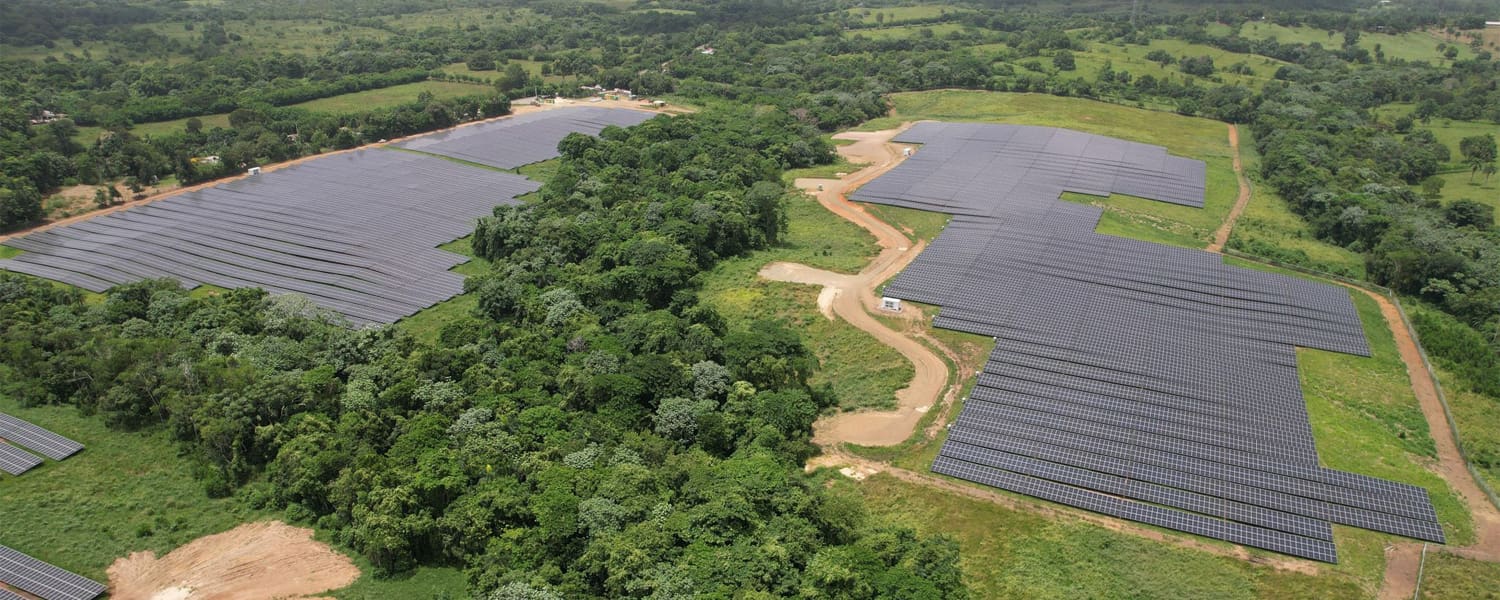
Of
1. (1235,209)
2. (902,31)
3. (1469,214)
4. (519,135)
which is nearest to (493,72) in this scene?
(519,135)

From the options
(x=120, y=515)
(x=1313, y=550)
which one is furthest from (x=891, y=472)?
(x=120, y=515)

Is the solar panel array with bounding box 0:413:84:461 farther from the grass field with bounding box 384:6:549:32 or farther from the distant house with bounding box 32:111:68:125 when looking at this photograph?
the grass field with bounding box 384:6:549:32

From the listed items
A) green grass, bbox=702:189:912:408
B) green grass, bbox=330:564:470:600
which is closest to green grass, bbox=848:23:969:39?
green grass, bbox=702:189:912:408

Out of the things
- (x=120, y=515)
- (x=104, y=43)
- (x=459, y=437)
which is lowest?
(x=120, y=515)

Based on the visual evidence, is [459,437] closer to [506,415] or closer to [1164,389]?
[506,415]

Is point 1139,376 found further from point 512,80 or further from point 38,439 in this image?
point 512,80

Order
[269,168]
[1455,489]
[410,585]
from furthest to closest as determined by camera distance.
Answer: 1. [269,168]
2. [1455,489]
3. [410,585]
